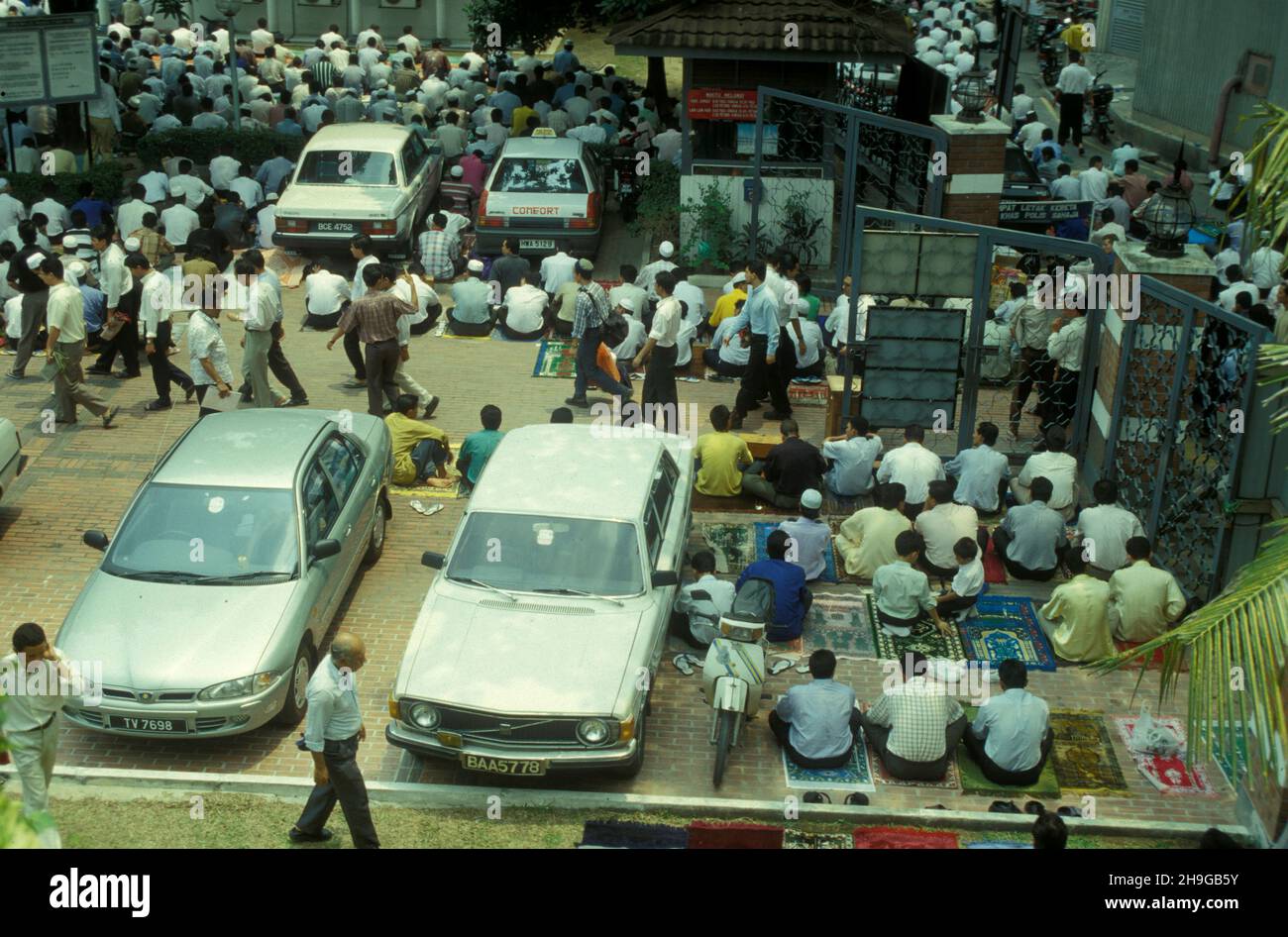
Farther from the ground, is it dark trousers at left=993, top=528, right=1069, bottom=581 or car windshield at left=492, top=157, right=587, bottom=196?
car windshield at left=492, top=157, right=587, bottom=196

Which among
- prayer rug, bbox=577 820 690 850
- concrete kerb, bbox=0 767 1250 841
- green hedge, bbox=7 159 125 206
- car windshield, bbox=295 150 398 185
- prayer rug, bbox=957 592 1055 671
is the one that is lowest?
prayer rug, bbox=957 592 1055 671

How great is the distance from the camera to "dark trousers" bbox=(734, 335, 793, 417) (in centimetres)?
1529

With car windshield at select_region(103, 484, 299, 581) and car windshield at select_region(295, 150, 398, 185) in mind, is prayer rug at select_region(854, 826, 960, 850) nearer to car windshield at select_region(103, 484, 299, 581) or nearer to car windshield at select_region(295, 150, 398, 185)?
car windshield at select_region(103, 484, 299, 581)

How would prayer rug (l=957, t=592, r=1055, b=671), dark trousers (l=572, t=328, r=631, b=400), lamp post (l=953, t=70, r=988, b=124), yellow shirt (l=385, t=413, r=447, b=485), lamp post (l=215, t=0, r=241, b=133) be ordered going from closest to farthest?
prayer rug (l=957, t=592, r=1055, b=671) → yellow shirt (l=385, t=413, r=447, b=485) → dark trousers (l=572, t=328, r=631, b=400) → lamp post (l=953, t=70, r=988, b=124) → lamp post (l=215, t=0, r=241, b=133)

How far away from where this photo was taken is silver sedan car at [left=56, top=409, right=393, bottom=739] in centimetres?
977

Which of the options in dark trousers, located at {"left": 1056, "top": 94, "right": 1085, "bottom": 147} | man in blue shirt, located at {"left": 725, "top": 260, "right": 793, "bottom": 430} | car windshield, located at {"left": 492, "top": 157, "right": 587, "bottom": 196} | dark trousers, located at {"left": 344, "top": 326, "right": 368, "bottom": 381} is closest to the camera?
man in blue shirt, located at {"left": 725, "top": 260, "right": 793, "bottom": 430}

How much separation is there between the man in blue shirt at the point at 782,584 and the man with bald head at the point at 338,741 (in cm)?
382

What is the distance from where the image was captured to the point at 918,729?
10055 millimetres

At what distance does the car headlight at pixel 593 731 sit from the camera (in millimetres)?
9469

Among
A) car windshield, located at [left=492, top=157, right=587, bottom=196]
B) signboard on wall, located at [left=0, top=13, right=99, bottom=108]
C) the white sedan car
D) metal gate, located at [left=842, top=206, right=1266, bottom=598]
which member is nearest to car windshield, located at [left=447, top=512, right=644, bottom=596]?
the white sedan car

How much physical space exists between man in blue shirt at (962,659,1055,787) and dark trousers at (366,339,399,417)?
696cm

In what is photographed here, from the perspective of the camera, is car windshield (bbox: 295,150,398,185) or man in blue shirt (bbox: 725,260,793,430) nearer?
man in blue shirt (bbox: 725,260,793,430)

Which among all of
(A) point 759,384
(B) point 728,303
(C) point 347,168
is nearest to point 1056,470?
(A) point 759,384

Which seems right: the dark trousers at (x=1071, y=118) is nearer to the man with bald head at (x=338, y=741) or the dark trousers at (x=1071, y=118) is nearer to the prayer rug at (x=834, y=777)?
the prayer rug at (x=834, y=777)
